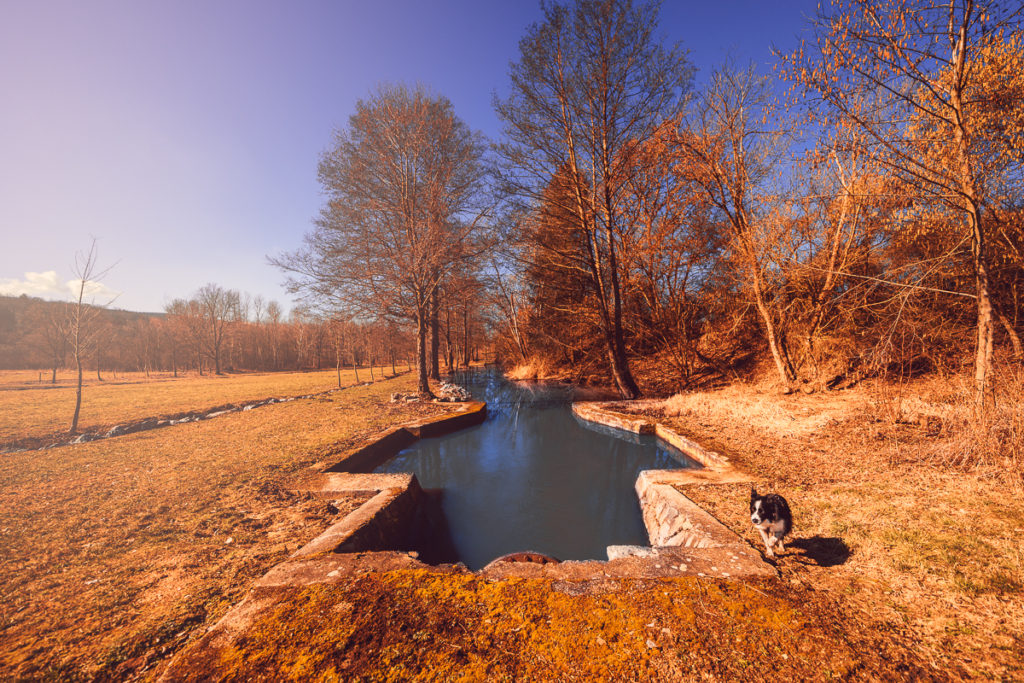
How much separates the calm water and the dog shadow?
5.99 feet

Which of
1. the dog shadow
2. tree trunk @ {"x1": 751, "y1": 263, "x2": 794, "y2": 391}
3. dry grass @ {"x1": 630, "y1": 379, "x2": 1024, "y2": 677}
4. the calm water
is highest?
tree trunk @ {"x1": 751, "y1": 263, "x2": 794, "y2": 391}

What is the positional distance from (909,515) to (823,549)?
116cm

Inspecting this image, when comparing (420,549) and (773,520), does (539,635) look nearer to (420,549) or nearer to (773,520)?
(773,520)

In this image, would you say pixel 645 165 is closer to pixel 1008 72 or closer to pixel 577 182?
pixel 577 182

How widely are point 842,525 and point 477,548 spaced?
399 centimetres

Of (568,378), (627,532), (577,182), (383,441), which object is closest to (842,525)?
(627,532)

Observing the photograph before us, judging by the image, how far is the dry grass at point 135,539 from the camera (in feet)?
7.82

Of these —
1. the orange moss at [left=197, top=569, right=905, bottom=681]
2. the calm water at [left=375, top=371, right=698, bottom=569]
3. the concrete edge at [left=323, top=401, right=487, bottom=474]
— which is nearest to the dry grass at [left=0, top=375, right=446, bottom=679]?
the concrete edge at [left=323, top=401, right=487, bottom=474]

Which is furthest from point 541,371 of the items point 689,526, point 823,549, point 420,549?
point 823,549

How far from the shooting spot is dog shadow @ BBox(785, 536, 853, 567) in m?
3.06

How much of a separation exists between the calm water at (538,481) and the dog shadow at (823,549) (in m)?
1.82

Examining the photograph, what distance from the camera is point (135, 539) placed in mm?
3799

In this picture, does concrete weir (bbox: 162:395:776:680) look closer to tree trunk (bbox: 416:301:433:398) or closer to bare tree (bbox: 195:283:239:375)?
tree trunk (bbox: 416:301:433:398)

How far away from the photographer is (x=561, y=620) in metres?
2.35
